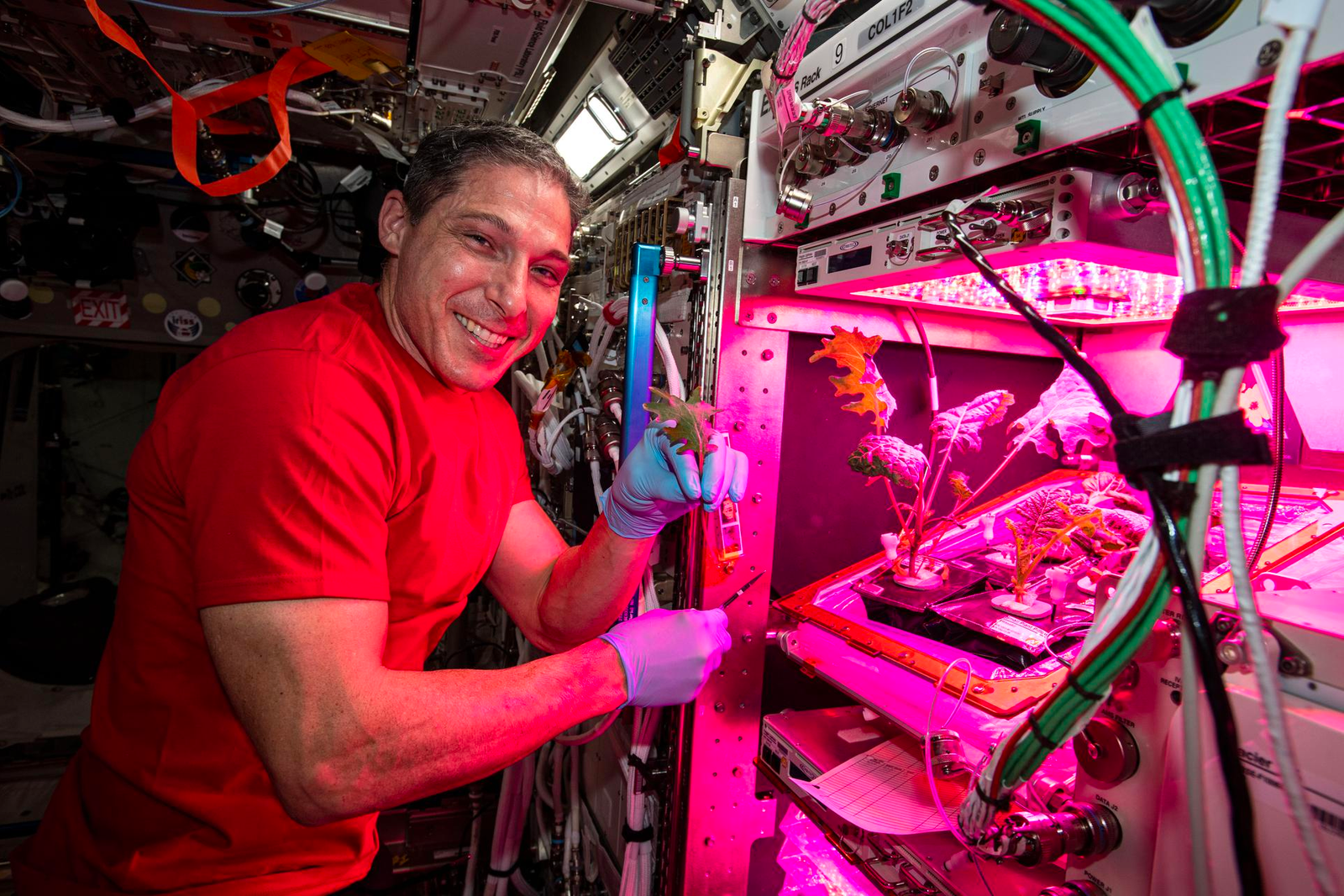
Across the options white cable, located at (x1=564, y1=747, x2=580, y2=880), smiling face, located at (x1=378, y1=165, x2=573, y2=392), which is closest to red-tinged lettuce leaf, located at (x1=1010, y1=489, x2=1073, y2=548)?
smiling face, located at (x1=378, y1=165, x2=573, y2=392)

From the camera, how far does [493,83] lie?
9.64ft

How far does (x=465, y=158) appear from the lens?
5.41 feet

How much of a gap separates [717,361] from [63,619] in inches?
207

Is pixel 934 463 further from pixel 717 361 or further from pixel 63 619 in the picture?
pixel 63 619

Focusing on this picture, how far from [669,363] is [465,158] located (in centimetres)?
79

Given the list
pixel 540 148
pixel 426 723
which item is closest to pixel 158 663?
pixel 426 723

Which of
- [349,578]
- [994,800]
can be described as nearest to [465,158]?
[349,578]

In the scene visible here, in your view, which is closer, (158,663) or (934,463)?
(158,663)

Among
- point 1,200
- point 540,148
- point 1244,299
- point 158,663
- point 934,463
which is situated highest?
point 1,200

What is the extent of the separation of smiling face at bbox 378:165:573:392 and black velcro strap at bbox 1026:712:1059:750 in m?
1.33

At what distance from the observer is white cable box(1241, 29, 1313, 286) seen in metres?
0.57

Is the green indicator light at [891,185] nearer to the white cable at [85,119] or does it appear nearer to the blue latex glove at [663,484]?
the blue latex glove at [663,484]

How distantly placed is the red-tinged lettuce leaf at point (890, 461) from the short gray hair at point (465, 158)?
1.08 m

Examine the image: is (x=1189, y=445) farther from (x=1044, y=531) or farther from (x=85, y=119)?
(x=85, y=119)
